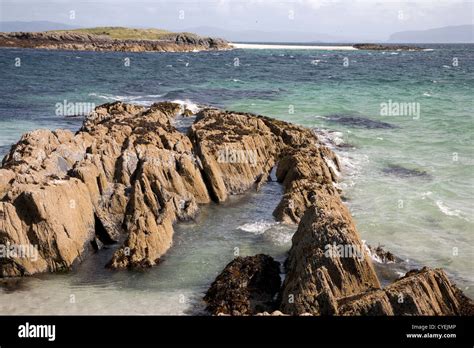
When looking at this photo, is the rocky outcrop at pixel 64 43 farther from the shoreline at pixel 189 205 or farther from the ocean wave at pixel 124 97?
the shoreline at pixel 189 205

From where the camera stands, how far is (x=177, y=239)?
2173cm

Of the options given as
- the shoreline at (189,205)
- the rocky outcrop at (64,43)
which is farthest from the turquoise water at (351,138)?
the rocky outcrop at (64,43)

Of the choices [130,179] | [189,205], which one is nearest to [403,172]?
[189,205]

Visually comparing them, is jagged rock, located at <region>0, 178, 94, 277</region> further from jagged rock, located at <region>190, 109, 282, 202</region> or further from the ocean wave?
the ocean wave

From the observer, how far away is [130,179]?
986 inches

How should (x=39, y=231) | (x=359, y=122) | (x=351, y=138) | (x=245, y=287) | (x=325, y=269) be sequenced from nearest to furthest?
(x=325, y=269), (x=245, y=287), (x=39, y=231), (x=351, y=138), (x=359, y=122)

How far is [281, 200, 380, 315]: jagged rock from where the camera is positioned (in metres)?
14.5

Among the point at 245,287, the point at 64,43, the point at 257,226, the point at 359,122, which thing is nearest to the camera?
the point at 245,287

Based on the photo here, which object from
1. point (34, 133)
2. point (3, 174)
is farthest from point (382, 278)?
point (34, 133)

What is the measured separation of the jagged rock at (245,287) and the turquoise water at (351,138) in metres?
1.03

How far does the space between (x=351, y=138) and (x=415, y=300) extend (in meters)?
30.3

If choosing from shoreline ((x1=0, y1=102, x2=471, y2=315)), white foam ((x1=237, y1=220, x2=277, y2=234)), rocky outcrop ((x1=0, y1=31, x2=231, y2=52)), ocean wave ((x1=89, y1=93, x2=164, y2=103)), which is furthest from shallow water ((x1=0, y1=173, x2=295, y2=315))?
rocky outcrop ((x1=0, y1=31, x2=231, y2=52))

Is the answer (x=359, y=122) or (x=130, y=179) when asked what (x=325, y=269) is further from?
(x=359, y=122)
